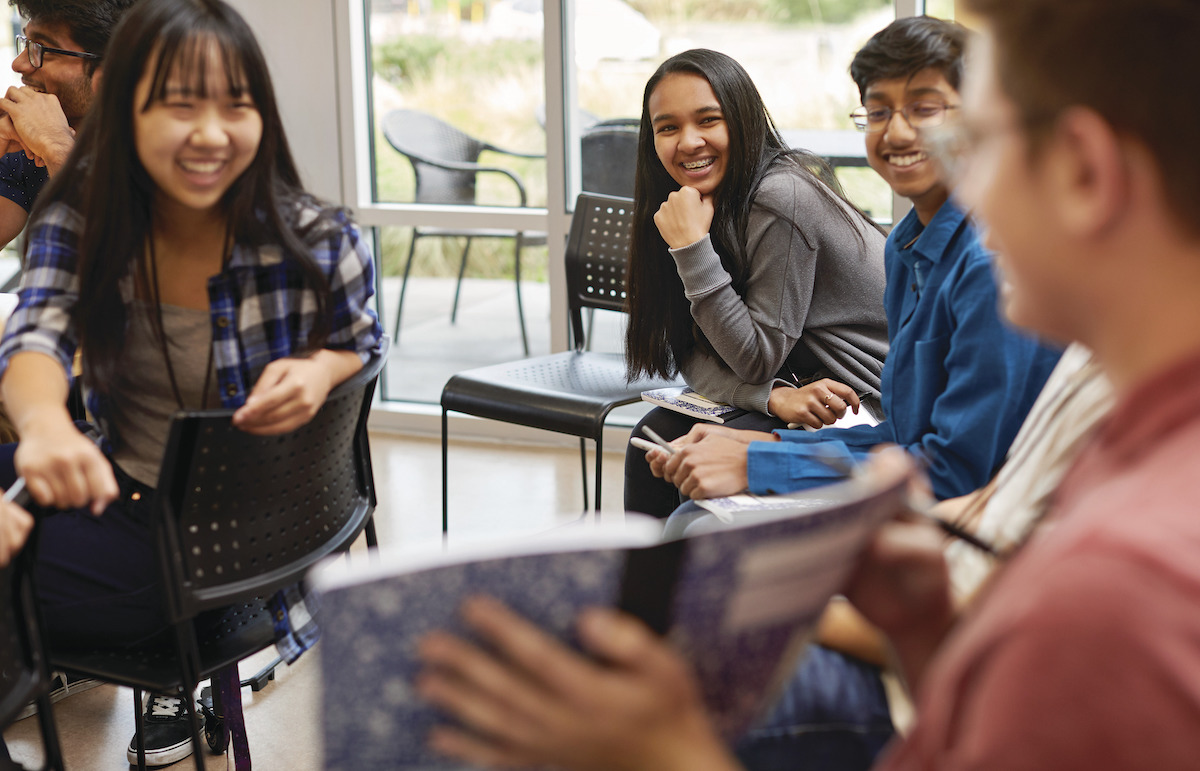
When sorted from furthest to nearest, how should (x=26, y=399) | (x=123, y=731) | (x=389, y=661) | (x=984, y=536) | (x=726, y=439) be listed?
(x=123, y=731) → (x=726, y=439) → (x=26, y=399) → (x=984, y=536) → (x=389, y=661)

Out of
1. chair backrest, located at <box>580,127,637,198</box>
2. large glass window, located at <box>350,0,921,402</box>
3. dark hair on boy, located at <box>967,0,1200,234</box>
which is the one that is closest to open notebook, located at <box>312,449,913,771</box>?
dark hair on boy, located at <box>967,0,1200,234</box>

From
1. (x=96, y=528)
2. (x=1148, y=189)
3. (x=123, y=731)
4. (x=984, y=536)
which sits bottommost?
(x=123, y=731)

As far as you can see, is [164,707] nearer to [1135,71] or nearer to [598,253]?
[598,253]

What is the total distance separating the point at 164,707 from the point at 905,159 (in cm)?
160

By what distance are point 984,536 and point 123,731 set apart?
1683 millimetres

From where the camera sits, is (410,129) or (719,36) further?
Result: (410,129)

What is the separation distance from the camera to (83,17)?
6.56ft

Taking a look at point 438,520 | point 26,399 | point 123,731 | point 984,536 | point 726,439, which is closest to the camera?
point 984,536

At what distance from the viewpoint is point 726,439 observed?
5.41ft

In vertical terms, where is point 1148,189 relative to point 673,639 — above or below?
above

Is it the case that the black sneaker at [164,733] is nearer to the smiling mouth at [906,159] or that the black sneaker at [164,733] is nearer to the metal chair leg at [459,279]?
the smiling mouth at [906,159]

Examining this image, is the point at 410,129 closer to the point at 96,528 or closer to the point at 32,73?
the point at 32,73

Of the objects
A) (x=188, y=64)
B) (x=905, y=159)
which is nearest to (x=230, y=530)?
(x=188, y=64)

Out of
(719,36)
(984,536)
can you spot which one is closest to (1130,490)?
(984,536)
